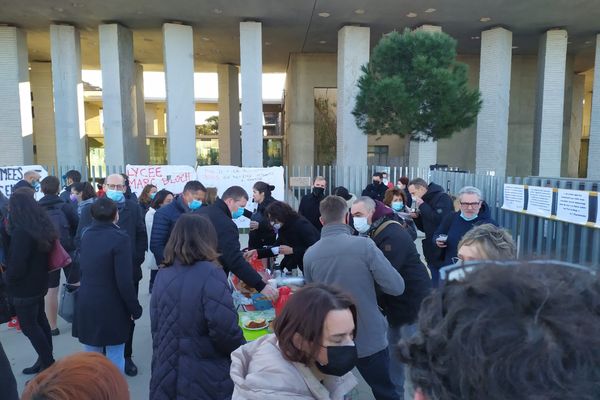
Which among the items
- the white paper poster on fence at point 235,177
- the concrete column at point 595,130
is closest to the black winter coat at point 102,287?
the white paper poster on fence at point 235,177

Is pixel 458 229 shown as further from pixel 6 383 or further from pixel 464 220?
pixel 6 383

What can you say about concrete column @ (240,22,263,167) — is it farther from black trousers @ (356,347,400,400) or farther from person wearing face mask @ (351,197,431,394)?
black trousers @ (356,347,400,400)

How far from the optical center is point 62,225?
16.8 ft

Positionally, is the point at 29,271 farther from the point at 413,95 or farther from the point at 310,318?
the point at 413,95

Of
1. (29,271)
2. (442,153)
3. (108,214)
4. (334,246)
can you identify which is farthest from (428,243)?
(442,153)

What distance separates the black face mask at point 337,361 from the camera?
1.75 metres

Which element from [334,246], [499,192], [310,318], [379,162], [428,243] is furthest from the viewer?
[379,162]

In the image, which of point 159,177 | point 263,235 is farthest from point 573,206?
point 159,177

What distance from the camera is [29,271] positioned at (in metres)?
3.84

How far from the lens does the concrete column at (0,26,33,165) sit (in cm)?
1574

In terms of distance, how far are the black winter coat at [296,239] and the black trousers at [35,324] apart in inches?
90.2

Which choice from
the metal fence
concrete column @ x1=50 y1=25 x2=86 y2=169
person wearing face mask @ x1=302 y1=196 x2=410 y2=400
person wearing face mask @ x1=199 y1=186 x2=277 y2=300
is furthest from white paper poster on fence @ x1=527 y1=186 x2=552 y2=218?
concrete column @ x1=50 y1=25 x2=86 y2=169

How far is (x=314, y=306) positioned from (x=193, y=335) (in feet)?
3.67

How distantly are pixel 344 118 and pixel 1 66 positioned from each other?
13.3m
